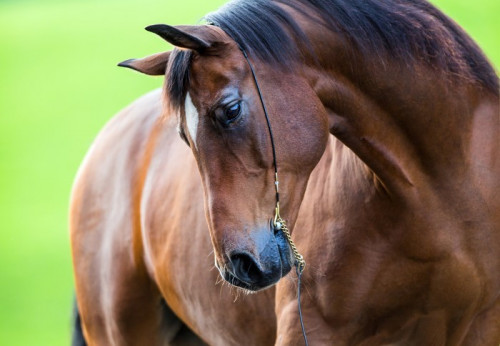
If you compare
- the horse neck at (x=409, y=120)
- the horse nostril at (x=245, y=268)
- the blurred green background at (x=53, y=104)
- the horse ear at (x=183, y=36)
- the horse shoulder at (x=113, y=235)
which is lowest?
the blurred green background at (x=53, y=104)

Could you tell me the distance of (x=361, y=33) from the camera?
279 cm

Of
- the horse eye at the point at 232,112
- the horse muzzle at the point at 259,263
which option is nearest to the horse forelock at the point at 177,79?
the horse eye at the point at 232,112

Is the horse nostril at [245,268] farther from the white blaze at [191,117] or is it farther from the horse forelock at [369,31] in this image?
the horse forelock at [369,31]

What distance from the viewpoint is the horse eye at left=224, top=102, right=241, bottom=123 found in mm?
2521

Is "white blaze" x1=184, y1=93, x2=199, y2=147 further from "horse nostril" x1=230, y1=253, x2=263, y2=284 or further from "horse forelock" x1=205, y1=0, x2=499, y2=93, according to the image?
"horse nostril" x1=230, y1=253, x2=263, y2=284

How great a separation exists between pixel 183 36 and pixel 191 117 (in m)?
0.24

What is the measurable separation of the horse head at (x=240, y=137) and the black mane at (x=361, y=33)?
0.03 metres

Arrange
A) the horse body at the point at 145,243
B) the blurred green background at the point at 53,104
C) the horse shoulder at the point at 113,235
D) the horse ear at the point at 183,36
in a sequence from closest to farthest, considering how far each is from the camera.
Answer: the horse ear at the point at 183,36 → the horse body at the point at 145,243 → the horse shoulder at the point at 113,235 → the blurred green background at the point at 53,104

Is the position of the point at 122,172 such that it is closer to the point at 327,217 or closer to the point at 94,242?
the point at 94,242

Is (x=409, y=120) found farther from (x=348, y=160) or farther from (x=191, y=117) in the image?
(x=191, y=117)

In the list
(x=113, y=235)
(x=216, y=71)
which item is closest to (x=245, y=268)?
(x=216, y=71)

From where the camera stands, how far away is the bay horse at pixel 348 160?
255 centimetres

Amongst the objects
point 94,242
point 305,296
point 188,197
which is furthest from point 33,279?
point 305,296

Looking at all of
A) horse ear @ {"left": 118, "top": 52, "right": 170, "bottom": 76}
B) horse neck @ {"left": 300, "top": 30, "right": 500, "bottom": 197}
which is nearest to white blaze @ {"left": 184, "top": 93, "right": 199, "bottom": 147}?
horse ear @ {"left": 118, "top": 52, "right": 170, "bottom": 76}
